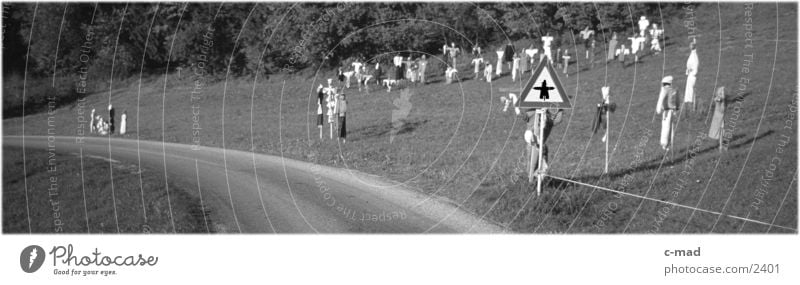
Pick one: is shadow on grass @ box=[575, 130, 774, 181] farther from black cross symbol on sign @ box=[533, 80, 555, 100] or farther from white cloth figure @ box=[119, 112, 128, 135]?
white cloth figure @ box=[119, 112, 128, 135]

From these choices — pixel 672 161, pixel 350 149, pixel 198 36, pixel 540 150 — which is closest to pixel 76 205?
pixel 198 36

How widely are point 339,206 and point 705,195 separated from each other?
6.56 metres

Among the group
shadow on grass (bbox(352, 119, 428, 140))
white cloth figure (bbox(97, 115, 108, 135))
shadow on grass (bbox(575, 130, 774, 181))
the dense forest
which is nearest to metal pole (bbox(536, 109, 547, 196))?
shadow on grass (bbox(575, 130, 774, 181))

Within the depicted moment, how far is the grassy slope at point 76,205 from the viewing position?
328 inches

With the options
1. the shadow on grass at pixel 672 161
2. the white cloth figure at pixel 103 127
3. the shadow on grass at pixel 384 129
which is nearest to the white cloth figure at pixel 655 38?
the shadow on grass at pixel 384 129

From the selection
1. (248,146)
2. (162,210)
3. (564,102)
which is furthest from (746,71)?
(162,210)

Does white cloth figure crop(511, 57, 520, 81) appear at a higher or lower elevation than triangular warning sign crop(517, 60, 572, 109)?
higher

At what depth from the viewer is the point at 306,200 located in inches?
430

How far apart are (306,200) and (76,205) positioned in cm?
386

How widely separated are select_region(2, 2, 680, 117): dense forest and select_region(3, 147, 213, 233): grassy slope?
1.25m

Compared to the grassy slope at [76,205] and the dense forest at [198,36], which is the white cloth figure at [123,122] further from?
the grassy slope at [76,205]

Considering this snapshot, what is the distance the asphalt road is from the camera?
30.1 feet

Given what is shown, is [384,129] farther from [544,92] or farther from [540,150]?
[544,92]
